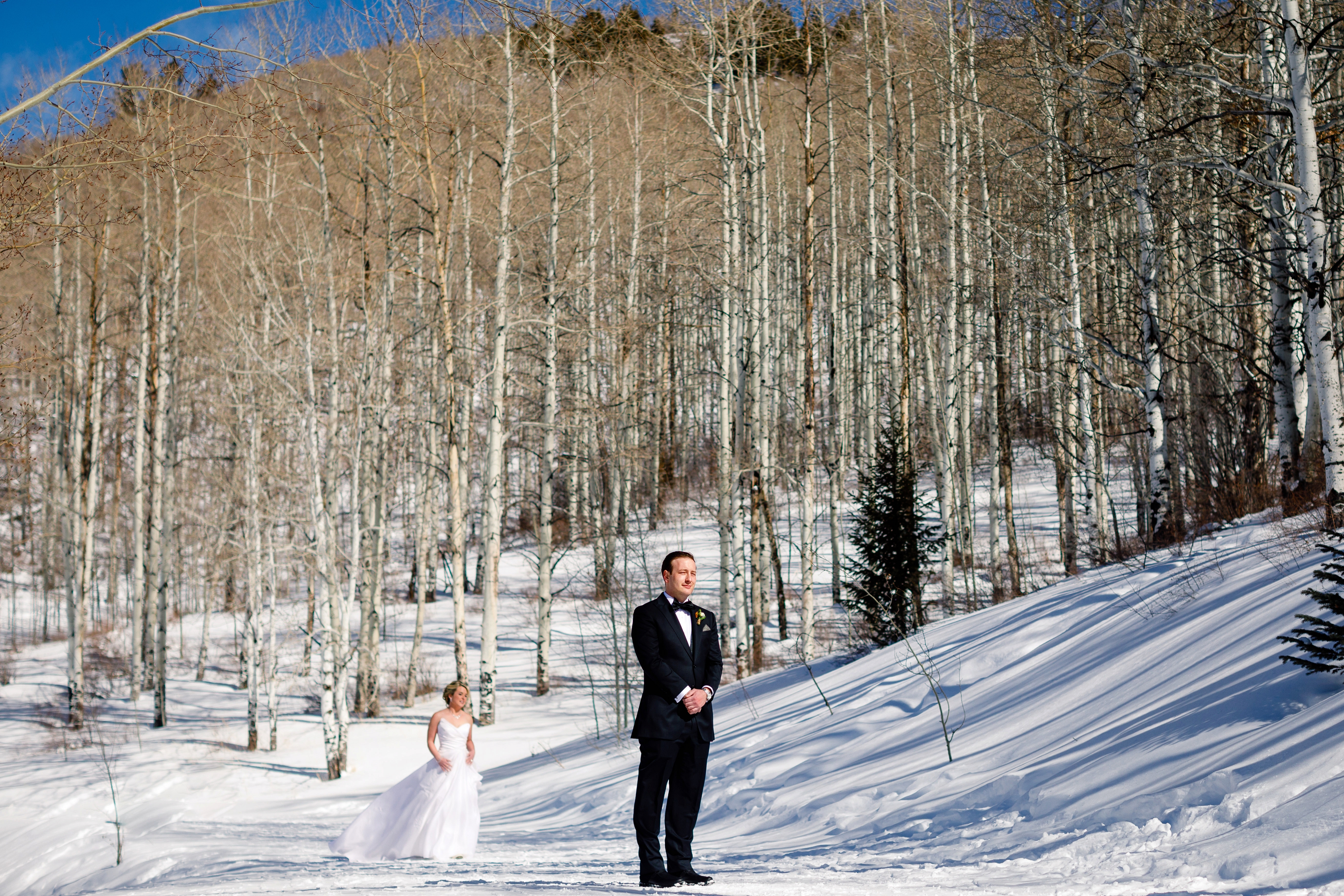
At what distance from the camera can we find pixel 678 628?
429cm

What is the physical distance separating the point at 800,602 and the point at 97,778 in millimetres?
14187

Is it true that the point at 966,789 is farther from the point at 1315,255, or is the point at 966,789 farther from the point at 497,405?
the point at 497,405

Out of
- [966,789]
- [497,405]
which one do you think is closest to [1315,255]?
[966,789]

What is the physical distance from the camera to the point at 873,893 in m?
3.89

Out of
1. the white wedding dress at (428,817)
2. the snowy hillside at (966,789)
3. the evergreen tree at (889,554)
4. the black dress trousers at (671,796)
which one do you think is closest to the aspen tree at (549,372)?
the snowy hillside at (966,789)

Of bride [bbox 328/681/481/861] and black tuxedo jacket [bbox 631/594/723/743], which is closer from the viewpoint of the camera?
black tuxedo jacket [bbox 631/594/723/743]

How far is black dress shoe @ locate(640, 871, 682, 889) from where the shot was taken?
4.14m

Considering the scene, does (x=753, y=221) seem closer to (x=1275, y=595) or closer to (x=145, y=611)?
(x=1275, y=595)

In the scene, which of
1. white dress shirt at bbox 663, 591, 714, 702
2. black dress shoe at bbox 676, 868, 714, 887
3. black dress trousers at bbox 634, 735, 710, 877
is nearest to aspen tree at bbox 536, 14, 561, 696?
white dress shirt at bbox 663, 591, 714, 702

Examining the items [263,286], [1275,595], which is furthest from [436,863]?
[263,286]

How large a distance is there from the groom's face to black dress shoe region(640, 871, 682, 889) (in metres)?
1.15

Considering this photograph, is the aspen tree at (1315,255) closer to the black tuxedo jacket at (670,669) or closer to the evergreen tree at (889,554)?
the evergreen tree at (889,554)

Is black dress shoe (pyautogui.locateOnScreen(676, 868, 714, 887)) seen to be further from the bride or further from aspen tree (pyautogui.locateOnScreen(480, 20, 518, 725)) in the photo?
aspen tree (pyautogui.locateOnScreen(480, 20, 518, 725))

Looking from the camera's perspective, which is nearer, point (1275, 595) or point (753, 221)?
point (1275, 595)
